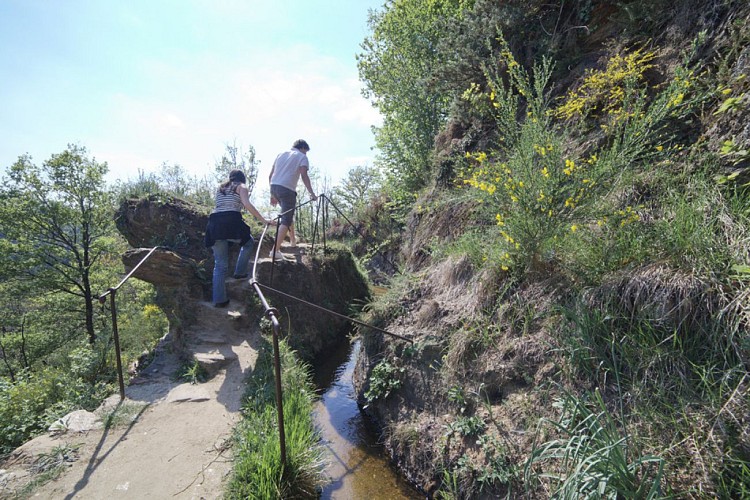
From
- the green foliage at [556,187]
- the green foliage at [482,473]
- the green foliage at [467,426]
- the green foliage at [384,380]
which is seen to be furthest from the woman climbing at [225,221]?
the green foliage at [482,473]

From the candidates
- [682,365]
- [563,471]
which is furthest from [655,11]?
[563,471]

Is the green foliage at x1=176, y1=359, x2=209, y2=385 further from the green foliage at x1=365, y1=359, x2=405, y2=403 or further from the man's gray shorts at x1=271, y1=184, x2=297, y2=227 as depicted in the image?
the man's gray shorts at x1=271, y1=184, x2=297, y2=227

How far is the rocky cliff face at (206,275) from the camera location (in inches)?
200

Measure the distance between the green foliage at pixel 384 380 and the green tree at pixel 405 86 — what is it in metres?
8.15

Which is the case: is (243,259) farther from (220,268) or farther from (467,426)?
(467,426)

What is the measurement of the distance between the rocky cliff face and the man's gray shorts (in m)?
0.90

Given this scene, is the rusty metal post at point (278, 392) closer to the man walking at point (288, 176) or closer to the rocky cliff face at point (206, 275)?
the rocky cliff face at point (206, 275)

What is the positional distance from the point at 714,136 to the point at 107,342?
7425 mm

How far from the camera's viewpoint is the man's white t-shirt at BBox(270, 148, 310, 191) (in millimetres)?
5477

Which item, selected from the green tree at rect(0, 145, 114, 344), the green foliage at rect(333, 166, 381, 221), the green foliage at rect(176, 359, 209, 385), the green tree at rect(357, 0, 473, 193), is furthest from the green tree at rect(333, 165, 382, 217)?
the green foliage at rect(176, 359, 209, 385)

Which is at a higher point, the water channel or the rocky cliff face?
the rocky cliff face

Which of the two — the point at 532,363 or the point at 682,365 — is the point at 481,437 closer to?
the point at 532,363

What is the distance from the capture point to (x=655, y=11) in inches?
167

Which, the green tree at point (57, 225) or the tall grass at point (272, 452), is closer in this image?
the tall grass at point (272, 452)
